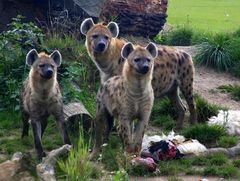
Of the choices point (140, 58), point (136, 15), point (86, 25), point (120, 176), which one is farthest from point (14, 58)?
point (120, 176)

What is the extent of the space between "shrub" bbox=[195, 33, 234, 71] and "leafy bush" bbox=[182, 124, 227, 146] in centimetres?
293

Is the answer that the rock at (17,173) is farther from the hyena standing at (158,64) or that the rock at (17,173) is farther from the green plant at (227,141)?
the hyena standing at (158,64)

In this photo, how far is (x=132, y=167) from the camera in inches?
206

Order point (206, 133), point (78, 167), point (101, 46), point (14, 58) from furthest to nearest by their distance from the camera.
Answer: point (14, 58) → point (101, 46) → point (206, 133) → point (78, 167)

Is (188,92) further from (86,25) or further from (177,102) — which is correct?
(86,25)

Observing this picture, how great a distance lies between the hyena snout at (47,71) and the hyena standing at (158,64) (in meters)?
0.94

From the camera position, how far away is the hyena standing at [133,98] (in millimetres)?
5594

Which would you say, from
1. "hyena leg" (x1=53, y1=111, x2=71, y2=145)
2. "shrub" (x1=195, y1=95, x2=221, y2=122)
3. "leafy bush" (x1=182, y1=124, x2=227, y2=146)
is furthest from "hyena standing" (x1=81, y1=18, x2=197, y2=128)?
"hyena leg" (x1=53, y1=111, x2=71, y2=145)

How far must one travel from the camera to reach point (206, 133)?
247 inches

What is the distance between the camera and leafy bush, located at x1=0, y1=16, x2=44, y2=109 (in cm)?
725

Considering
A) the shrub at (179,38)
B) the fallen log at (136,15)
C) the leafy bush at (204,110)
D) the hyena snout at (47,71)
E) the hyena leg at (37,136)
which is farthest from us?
the shrub at (179,38)

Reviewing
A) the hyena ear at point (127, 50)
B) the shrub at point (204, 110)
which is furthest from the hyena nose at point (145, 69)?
the shrub at point (204, 110)

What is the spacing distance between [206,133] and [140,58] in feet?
3.80

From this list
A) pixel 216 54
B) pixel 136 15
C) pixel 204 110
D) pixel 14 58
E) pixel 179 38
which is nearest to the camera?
pixel 204 110
